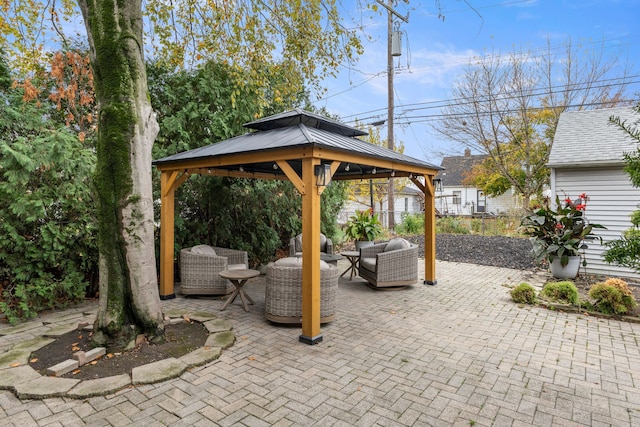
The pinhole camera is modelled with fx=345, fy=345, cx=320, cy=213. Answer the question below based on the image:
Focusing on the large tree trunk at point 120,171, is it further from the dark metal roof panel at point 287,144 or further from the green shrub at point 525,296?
the green shrub at point 525,296

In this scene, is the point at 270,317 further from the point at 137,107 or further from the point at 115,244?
the point at 137,107

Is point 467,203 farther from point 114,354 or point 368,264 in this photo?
point 114,354

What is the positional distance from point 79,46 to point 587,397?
859 cm

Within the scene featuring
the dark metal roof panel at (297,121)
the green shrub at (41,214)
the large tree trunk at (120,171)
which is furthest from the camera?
the dark metal roof panel at (297,121)

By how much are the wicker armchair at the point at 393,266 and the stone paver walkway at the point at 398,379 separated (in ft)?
4.00

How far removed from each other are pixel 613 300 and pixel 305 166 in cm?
450

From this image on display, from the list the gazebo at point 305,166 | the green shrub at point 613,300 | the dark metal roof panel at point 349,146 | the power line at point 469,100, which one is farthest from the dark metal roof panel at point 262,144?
the power line at point 469,100

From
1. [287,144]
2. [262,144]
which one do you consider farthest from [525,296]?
[262,144]

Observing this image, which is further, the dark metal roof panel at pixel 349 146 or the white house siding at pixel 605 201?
the white house siding at pixel 605 201

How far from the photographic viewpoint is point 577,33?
1272 centimetres

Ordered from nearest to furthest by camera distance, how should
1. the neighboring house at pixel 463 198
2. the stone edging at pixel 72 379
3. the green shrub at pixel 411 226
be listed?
the stone edging at pixel 72 379 → the green shrub at pixel 411 226 → the neighboring house at pixel 463 198

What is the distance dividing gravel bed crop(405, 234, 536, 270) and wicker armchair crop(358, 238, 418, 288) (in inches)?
130

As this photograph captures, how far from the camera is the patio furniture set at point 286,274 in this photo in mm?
4199

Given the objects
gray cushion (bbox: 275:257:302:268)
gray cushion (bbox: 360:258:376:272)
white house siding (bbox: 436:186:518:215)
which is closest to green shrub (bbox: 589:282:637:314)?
gray cushion (bbox: 360:258:376:272)
